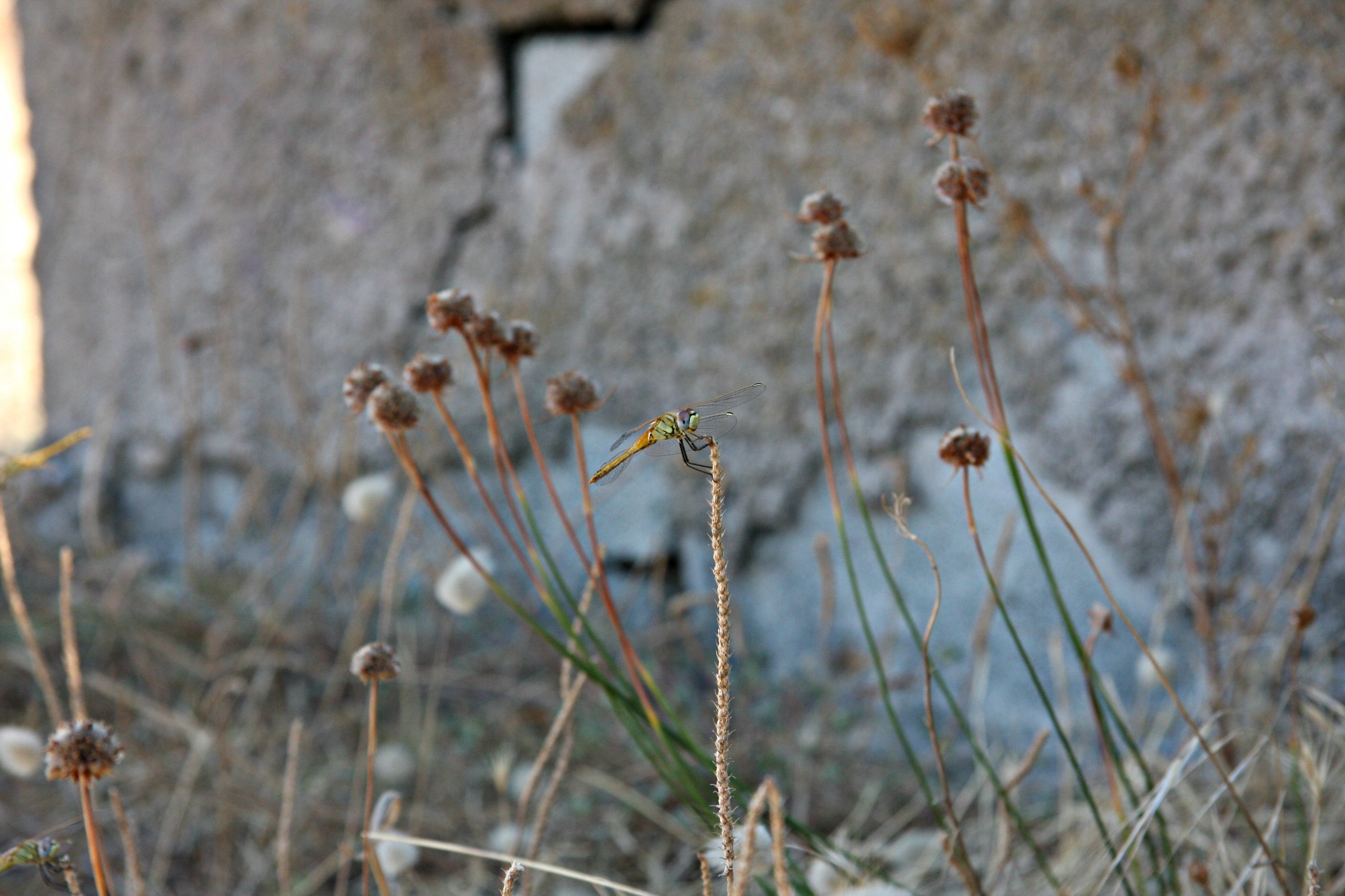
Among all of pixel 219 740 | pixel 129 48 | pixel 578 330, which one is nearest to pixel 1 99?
pixel 129 48

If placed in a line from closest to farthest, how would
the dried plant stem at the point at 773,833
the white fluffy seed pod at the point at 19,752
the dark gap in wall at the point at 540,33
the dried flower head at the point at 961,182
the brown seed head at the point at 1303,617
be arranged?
1. the dried plant stem at the point at 773,833
2. the dried flower head at the point at 961,182
3. the brown seed head at the point at 1303,617
4. the white fluffy seed pod at the point at 19,752
5. the dark gap in wall at the point at 540,33

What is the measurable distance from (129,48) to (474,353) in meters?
1.90

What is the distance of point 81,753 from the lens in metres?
0.69

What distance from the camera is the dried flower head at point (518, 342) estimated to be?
853mm

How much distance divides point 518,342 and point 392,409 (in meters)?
0.12

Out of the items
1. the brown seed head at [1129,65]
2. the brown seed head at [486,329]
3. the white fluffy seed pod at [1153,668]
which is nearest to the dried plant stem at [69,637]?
the brown seed head at [486,329]

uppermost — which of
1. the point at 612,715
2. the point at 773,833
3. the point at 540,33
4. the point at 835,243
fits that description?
the point at 540,33

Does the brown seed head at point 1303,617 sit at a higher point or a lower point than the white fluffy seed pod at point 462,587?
higher

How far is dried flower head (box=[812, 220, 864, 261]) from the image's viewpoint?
828mm

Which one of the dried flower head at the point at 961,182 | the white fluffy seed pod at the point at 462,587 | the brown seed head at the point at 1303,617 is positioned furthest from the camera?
the white fluffy seed pod at the point at 462,587

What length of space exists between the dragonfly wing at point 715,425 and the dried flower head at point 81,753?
45cm

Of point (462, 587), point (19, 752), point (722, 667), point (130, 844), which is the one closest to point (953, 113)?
point (722, 667)

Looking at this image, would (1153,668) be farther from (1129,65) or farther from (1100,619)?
(1129,65)

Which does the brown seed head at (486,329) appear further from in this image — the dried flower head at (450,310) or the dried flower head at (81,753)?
the dried flower head at (81,753)
